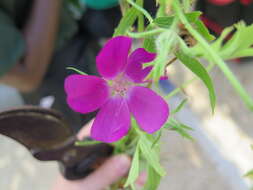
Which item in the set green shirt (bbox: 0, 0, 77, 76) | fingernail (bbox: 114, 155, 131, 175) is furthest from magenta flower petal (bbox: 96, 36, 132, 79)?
green shirt (bbox: 0, 0, 77, 76)

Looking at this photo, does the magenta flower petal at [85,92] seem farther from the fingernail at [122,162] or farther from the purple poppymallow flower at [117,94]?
the fingernail at [122,162]

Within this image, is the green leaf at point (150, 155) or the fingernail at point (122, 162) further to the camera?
the fingernail at point (122, 162)

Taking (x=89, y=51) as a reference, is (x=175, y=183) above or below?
below

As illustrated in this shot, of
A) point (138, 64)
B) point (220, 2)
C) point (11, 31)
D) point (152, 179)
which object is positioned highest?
point (138, 64)

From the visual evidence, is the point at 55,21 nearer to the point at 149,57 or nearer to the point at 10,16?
the point at 10,16

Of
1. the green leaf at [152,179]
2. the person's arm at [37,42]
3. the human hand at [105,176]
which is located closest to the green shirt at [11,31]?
the person's arm at [37,42]

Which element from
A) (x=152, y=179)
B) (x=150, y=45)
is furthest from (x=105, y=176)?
(x=150, y=45)

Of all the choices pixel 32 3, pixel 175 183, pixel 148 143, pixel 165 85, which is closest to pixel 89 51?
pixel 32 3

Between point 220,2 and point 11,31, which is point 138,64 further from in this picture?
point 220,2
